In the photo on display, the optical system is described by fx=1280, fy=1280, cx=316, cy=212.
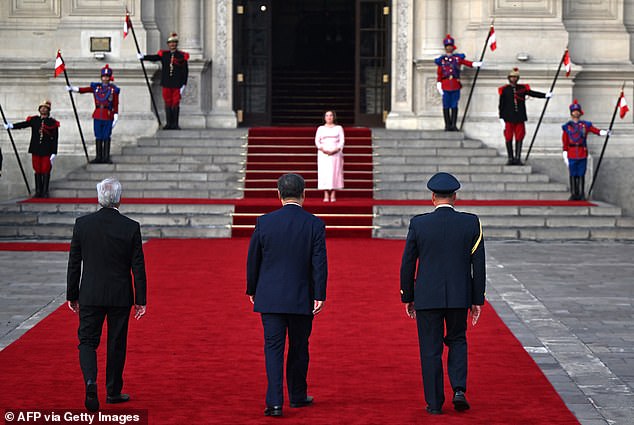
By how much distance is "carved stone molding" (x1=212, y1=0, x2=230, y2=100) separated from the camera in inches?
1041

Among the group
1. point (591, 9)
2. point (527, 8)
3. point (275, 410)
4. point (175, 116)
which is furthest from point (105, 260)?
point (591, 9)

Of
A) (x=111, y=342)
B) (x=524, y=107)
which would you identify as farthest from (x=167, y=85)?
(x=111, y=342)

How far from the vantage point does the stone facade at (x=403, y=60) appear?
24953mm

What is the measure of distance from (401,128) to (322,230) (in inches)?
708

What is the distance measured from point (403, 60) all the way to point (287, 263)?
1865 centimetres

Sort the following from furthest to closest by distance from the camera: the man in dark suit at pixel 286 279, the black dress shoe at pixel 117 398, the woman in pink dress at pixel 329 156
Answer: the woman in pink dress at pixel 329 156
the black dress shoe at pixel 117 398
the man in dark suit at pixel 286 279

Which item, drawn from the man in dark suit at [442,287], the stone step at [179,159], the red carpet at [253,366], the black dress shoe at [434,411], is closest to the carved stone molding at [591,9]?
the stone step at [179,159]

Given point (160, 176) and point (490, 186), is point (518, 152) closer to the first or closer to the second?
point (490, 186)

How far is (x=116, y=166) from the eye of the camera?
23.2 meters

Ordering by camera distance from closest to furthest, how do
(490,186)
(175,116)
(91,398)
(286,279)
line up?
(91,398) < (286,279) < (490,186) < (175,116)

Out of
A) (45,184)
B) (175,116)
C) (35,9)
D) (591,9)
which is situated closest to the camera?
(45,184)

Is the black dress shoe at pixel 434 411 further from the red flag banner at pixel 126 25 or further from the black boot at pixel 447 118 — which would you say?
the black boot at pixel 447 118

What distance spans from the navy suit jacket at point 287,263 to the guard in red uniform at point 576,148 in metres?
14.3

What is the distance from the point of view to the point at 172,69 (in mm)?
24344
